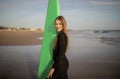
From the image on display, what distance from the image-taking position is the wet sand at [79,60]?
3602 millimetres

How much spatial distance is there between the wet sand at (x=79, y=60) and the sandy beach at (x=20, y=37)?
10 cm

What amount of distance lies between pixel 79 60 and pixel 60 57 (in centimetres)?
118

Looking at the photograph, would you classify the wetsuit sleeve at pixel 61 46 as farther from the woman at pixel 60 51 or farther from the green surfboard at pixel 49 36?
the green surfboard at pixel 49 36

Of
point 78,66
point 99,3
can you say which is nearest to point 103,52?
point 78,66

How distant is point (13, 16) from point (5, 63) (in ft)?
2.34

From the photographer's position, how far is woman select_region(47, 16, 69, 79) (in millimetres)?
2473

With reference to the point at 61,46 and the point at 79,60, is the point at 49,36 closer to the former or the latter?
the point at 61,46

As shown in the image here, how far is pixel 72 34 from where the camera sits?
11.8 ft

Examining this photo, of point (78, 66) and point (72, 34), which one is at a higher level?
point (72, 34)

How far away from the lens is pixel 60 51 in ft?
8.11

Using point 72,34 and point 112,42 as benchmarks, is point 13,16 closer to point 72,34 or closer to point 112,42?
point 72,34

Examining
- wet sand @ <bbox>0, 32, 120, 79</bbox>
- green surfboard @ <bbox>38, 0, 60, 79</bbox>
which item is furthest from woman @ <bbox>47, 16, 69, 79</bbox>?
wet sand @ <bbox>0, 32, 120, 79</bbox>

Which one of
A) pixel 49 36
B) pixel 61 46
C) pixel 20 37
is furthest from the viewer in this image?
pixel 20 37

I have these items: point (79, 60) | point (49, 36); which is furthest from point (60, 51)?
Result: point (79, 60)
